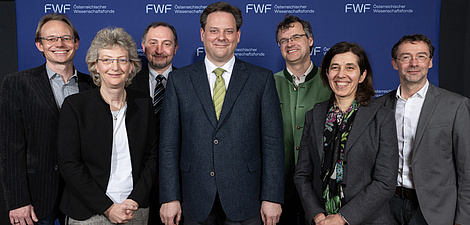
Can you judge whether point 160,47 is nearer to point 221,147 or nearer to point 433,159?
point 221,147

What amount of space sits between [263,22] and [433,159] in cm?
223

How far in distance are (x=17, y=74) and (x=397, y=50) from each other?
267cm

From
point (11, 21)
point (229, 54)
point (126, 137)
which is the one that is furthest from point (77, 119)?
point (11, 21)

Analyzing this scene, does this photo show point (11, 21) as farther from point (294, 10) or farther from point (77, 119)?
point (294, 10)

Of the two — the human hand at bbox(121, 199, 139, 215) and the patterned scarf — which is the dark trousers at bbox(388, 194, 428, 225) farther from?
the human hand at bbox(121, 199, 139, 215)

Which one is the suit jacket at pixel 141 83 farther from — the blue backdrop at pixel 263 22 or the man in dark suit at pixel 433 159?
the man in dark suit at pixel 433 159

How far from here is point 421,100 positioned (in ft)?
8.07

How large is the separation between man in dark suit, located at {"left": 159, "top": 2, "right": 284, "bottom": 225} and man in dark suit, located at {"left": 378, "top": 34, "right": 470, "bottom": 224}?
92cm

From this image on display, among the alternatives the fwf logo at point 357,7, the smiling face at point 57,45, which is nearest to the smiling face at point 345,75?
the smiling face at point 57,45

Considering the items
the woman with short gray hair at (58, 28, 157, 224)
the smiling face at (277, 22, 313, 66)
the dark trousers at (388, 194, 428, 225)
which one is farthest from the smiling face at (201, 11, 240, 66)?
the dark trousers at (388, 194, 428, 225)

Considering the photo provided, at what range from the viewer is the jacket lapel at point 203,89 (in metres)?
2.09

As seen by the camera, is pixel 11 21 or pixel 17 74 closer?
pixel 17 74

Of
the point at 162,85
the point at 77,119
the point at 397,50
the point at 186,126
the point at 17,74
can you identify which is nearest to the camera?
the point at 77,119

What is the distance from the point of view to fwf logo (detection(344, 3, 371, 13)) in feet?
12.7
